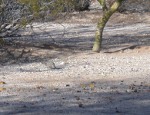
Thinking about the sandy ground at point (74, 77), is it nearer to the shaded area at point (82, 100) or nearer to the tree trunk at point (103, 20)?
the shaded area at point (82, 100)

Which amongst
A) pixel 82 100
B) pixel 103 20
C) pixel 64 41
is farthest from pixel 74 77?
pixel 64 41

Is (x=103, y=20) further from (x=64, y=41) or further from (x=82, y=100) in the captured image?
(x=82, y=100)

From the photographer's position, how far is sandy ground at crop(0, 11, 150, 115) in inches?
402

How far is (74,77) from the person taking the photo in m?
14.5

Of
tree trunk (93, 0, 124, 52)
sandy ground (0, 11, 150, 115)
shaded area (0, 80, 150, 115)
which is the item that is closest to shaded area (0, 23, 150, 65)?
sandy ground (0, 11, 150, 115)

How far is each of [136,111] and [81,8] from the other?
30.2 m

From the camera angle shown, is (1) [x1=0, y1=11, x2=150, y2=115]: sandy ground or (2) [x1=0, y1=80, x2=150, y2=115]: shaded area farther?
(1) [x1=0, y1=11, x2=150, y2=115]: sandy ground

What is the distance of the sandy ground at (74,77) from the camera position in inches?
402

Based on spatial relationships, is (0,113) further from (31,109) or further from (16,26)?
(16,26)

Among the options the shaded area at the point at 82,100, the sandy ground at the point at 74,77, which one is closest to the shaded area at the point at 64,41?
the sandy ground at the point at 74,77

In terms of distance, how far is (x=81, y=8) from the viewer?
1566 inches

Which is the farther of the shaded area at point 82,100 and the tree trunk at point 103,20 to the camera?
the tree trunk at point 103,20

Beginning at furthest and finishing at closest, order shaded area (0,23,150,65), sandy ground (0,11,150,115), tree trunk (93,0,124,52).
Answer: tree trunk (93,0,124,52)
shaded area (0,23,150,65)
sandy ground (0,11,150,115)

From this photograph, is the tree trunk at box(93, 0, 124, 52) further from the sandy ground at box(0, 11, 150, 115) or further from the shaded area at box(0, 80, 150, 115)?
the shaded area at box(0, 80, 150, 115)
